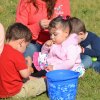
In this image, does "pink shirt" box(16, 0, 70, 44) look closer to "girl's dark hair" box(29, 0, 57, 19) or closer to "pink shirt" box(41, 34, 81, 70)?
"girl's dark hair" box(29, 0, 57, 19)

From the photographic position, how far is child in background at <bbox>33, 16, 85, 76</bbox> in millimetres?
5467

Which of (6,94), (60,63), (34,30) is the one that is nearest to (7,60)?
(6,94)

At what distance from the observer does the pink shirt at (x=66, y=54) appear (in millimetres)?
5449

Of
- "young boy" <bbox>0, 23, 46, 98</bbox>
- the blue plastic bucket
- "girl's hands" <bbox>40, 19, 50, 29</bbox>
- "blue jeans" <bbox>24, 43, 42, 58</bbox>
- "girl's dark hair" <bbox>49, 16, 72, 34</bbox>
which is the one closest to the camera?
the blue plastic bucket

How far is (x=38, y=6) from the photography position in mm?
6562

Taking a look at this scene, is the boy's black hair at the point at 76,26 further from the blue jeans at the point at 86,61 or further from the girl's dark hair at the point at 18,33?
the girl's dark hair at the point at 18,33

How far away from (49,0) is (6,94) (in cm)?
199

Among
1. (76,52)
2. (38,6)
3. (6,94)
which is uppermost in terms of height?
(38,6)

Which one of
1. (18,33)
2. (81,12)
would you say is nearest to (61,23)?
(18,33)

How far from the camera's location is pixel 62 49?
5.61 metres

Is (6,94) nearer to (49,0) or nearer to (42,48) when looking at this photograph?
(42,48)

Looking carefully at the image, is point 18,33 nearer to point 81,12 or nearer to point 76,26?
point 76,26

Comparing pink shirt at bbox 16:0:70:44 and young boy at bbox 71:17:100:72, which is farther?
pink shirt at bbox 16:0:70:44

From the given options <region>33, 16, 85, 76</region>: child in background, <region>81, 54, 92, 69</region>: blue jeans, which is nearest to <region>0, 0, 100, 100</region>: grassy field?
<region>81, 54, 92, 69</region>: blue jeans
